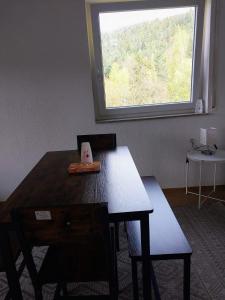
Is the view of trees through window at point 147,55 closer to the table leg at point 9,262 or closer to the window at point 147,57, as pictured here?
the window at point 147,57

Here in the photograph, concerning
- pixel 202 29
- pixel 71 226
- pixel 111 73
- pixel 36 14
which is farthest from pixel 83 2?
pixel 71 226

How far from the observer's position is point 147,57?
2.61 metres

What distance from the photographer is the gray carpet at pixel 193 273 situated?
1.53 m

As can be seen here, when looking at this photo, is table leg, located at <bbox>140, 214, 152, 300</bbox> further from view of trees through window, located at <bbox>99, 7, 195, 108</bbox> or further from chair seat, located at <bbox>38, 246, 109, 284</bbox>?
view of trees through window, located at <bbox>99, 7, 195, 108</bbox>

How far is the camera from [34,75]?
2.55 meters

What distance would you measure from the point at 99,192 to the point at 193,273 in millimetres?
948

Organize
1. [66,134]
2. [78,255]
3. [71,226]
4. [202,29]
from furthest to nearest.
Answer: [66,134] → [202,29] → [78,255] → [71,226]

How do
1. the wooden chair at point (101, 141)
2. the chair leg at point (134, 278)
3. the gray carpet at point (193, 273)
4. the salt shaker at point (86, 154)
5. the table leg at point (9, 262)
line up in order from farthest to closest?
the wooden chair at point (101, 141)
the salt shaker at point (86, 154)
the gray carpet at point (193, 273)
the chair leg at point (134, 278)
the table leg at point (9, 262)

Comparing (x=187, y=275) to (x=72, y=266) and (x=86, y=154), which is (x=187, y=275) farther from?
(x=86, y=154)

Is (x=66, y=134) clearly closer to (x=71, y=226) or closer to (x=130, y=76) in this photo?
(x=130, y=76)

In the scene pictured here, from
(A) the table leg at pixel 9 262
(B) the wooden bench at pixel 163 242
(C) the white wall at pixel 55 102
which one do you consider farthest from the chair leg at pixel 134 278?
(C) the white wall at pixel 55 102

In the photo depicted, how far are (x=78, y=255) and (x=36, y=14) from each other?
222 cm

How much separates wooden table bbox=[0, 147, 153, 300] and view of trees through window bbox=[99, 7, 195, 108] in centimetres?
122

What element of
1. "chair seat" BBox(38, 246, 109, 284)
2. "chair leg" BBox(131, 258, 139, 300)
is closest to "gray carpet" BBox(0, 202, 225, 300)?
"chair leg" BBox(131, 258, 139, 300)
